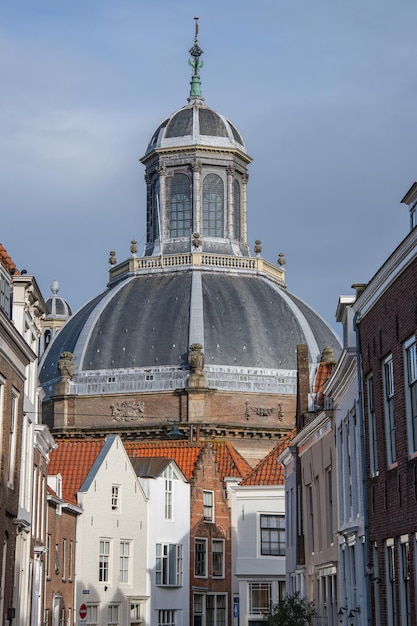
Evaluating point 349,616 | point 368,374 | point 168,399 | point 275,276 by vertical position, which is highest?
point 275,276

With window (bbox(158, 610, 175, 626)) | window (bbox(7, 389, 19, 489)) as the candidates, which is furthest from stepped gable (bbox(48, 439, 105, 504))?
window (bbox(7, 389, 19, 489))

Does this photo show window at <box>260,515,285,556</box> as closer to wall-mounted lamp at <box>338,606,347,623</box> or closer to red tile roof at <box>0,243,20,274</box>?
wall-mounted lamp at <box>338,606,347,623</box>

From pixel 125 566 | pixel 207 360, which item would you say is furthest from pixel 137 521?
pixel 207 360

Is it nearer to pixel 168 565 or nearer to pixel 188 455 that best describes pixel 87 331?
pixel 188 455

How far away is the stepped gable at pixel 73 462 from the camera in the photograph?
160ft

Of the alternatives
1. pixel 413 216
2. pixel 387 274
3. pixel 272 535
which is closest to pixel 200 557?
pixel 272 535

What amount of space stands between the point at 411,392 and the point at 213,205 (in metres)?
65.9

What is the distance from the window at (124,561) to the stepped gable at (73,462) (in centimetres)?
327

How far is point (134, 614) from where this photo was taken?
49656 mm

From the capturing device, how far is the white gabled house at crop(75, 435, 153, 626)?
47094mm

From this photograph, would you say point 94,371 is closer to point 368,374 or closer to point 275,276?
point 275,276

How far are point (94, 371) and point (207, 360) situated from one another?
6971 millimetres

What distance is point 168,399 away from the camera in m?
71.4

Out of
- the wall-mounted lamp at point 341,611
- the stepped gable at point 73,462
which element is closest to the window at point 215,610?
the stepped gable at point 73,462
